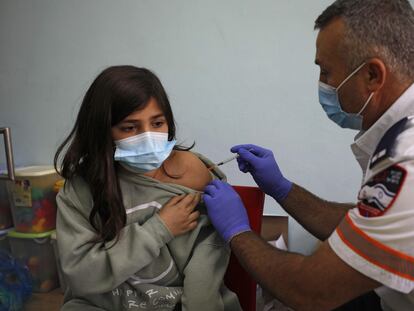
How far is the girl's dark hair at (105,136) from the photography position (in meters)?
1.03

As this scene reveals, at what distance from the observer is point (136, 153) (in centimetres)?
105

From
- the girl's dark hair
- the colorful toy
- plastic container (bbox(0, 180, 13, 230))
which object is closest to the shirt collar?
the girl's dark hair

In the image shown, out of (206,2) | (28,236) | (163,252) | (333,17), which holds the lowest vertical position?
(28,236)

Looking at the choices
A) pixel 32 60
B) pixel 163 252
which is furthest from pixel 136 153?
pixel 32 60

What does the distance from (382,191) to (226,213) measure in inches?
16.9

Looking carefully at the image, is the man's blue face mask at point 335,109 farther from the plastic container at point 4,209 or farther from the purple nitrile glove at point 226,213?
the plastic container at point 4,209

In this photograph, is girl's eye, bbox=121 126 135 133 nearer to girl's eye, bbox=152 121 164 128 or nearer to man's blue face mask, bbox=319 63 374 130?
girl's eye, bbox=152 121 164 128

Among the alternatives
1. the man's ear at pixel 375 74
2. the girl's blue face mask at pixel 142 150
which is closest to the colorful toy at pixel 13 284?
the girl's blue face mask at pixel 142 150

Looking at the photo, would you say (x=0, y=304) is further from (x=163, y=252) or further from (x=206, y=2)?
(x=206, y=2)

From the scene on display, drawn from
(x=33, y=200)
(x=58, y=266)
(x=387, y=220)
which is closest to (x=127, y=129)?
(x=387, y=220)

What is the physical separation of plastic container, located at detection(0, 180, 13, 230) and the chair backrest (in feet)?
4.97

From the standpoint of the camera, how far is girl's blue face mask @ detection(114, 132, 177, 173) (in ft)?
3.43

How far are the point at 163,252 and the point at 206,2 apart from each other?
1.34 metres

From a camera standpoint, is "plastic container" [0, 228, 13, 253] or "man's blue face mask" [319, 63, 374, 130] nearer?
"man's blue face mask" [319, 63, 374, 130]
